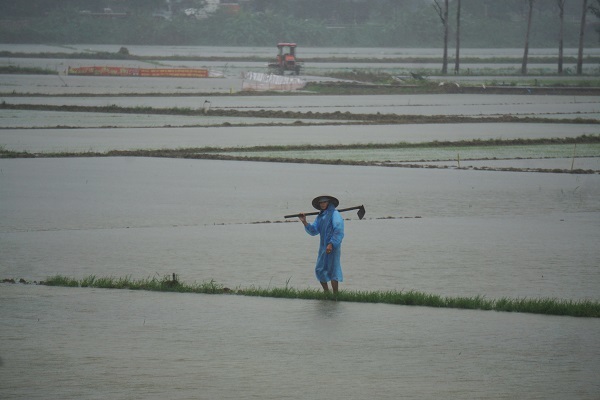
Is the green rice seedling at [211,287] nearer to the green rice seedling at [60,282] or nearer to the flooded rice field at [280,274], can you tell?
the flooded rice field at [280,274]

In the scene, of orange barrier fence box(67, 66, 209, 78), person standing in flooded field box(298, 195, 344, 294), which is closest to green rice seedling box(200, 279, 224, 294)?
person standing in flooded field box(298, 195, 344, 294)

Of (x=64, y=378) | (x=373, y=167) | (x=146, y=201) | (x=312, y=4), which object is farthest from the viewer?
(x=312, y=4)

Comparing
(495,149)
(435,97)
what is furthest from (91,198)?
(435,97)

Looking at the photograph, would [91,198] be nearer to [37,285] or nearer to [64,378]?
[37,285]

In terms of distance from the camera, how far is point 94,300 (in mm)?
12797

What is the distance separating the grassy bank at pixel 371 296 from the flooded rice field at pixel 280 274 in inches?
8.8

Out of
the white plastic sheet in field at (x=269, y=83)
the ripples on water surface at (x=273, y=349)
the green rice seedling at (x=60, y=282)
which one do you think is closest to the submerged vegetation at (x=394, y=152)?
the green rice seedling at (x=60, y=282)

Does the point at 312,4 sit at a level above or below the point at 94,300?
above

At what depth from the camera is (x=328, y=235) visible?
1262 cm

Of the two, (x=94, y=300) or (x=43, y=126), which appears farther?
(x=43, y=126)

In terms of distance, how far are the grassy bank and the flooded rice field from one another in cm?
22

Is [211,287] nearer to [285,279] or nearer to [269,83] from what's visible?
[285,279]

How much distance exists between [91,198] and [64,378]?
41.2ft

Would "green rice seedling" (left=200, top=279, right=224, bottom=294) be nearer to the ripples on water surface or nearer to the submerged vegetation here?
the ripples on water surface
